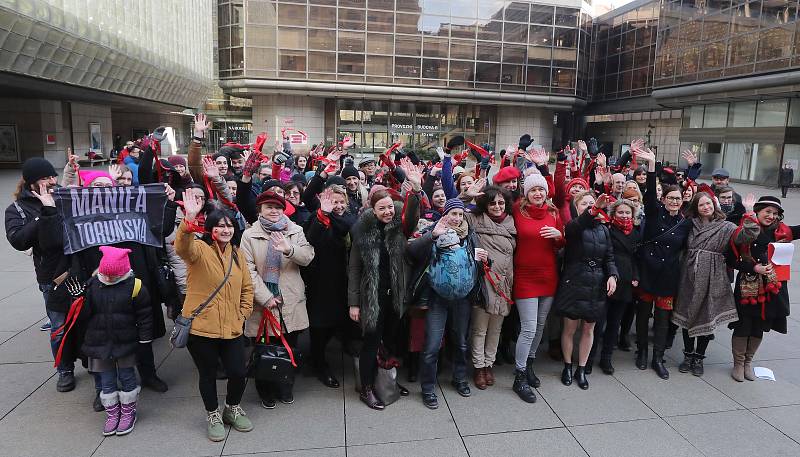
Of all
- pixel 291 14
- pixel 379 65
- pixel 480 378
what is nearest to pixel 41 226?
pixel 480 378

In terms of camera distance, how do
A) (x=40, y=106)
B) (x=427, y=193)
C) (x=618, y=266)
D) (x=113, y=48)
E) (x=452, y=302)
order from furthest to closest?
(x=40, y=106)
(x=113, y=48)
(x=427, y=193)
(x=618, y=266)
(x=452, y=302)

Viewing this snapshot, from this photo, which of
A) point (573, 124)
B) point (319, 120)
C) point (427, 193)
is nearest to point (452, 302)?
point (427, 193)

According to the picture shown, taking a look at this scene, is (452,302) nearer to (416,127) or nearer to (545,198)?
(545,198)

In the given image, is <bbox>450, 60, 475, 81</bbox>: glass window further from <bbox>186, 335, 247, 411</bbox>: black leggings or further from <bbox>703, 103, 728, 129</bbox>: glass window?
<bbox>186, 335, 247, 411</bbox>: black leggings

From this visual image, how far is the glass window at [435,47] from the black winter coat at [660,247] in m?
36.3

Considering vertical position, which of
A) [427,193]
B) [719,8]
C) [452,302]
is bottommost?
[452,302]

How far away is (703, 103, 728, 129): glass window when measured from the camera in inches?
1190

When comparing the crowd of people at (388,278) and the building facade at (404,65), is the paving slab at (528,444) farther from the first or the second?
the building facade at (404,65)

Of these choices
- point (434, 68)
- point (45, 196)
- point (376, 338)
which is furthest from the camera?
point (434, 68)

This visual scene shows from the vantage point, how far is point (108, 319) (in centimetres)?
368

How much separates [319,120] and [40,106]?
61.8 ft

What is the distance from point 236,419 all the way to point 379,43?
3760 centimetres

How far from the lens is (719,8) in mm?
28719

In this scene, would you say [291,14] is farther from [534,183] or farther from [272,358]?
[272,358]
